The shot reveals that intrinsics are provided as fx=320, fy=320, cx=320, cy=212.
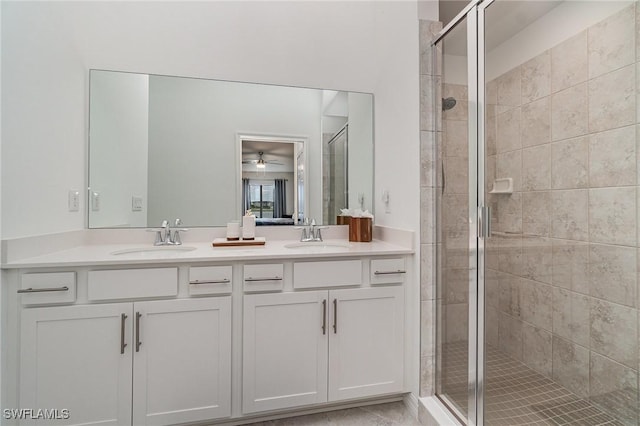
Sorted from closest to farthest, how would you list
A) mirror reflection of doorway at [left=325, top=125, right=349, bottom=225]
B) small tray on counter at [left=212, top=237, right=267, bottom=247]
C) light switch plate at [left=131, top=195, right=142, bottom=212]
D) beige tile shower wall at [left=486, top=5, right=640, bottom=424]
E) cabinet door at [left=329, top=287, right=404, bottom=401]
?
beige tile shower wall at [left=486, top=5, right=640, bottom=424], cabinet door at [left=329, top=287, right=404, bottom=401], small tray on counter at [left=212, top=237, right=267, bottom=247], light switch plate at [left=131, top=195, right=142, bottom=212], mirror reflection of doorway at [left=325, top=125, right=349, bottom=225]

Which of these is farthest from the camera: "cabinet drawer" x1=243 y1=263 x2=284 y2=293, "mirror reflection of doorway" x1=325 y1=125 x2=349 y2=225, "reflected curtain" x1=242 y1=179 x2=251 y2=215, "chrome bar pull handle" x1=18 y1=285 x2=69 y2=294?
"mirror reflection of doorway" x1=325 y1=125 x2=349 y2=225

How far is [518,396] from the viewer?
4.92ft

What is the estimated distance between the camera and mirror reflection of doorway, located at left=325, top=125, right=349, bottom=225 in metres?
2.22

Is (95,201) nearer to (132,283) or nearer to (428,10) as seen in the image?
(132,283)

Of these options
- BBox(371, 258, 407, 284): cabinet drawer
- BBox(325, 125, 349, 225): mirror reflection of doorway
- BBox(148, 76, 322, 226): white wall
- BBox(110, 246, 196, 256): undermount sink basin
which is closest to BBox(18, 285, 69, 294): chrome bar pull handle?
BBox(110, 246, 196, 256): undermount sink basin

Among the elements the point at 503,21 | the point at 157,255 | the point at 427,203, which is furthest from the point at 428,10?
the point at 157,255

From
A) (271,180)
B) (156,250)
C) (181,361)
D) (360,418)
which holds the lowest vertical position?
(360,418)

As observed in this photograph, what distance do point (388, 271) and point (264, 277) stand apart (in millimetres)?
634

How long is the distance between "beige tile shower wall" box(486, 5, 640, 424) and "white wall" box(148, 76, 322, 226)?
4.05ft

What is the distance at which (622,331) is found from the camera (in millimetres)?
1398

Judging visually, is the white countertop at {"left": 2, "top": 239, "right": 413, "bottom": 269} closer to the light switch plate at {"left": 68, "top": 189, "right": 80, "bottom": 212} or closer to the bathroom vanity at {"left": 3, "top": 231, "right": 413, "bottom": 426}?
the bathroom vanity at {"left": 3, "top": 231, "right": 413, "bottom": 426}

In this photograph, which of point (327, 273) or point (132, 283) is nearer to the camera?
point (132, 283)

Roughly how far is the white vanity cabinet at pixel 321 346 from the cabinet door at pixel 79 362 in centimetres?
52

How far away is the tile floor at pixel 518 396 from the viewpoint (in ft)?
4.66
